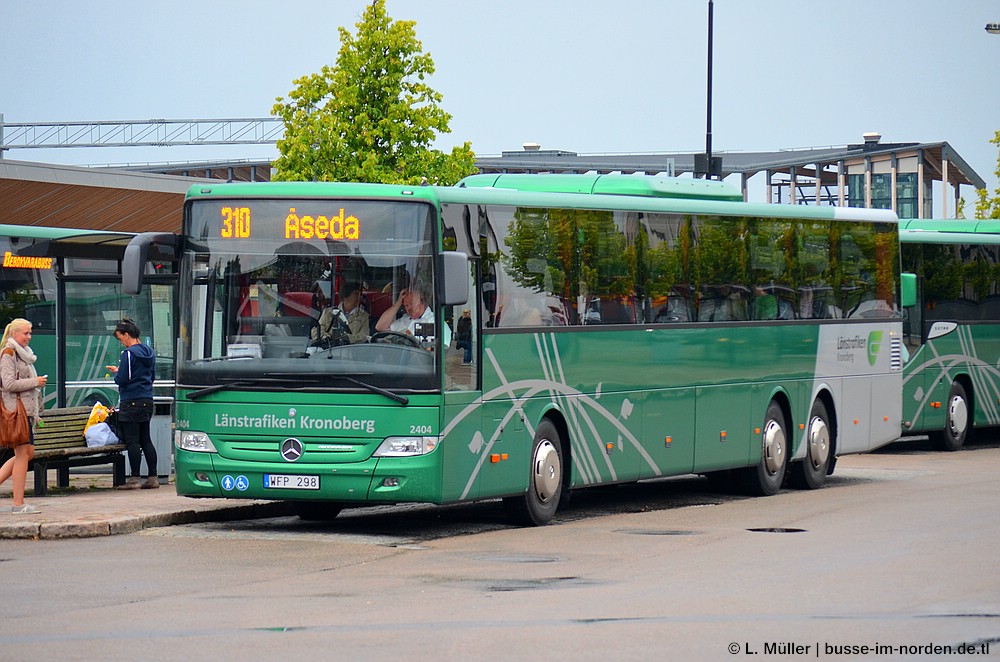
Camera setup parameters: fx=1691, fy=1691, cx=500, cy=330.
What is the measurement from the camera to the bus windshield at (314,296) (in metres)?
A: 14.6

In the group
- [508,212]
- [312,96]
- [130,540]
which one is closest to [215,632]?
[130,540]

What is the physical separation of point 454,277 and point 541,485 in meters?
2.70

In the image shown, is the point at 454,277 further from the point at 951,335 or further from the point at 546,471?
the point at 951,335

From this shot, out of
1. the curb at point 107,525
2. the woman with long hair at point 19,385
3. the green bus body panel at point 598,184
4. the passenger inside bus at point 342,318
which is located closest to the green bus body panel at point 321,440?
the passenger inside bus at point 342,318

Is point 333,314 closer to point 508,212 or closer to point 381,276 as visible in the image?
point 381,276

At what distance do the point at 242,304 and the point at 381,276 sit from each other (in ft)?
4.17

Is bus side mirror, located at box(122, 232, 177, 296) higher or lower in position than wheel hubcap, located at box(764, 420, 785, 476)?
higher

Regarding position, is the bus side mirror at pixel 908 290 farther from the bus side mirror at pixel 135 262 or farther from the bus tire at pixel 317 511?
the bus side mirror at pixel 135 262

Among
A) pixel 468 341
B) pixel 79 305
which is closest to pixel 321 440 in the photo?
pixel 468 341

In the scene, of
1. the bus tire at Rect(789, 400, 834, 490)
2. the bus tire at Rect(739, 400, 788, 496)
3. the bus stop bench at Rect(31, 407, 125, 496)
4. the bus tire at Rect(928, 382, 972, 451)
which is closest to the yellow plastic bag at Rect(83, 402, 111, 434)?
the bus stop bench at Rect(31, 407, 125, 496)

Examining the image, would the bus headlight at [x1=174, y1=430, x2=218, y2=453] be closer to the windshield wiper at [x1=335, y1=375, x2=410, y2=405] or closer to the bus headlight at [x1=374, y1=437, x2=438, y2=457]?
the windshield wiper at [x1=335, y1=375, x2=410, y2=405]

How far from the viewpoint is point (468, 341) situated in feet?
49.7

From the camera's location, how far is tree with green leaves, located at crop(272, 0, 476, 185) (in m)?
40.1

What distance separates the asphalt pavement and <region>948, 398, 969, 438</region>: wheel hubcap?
47.6 feet
